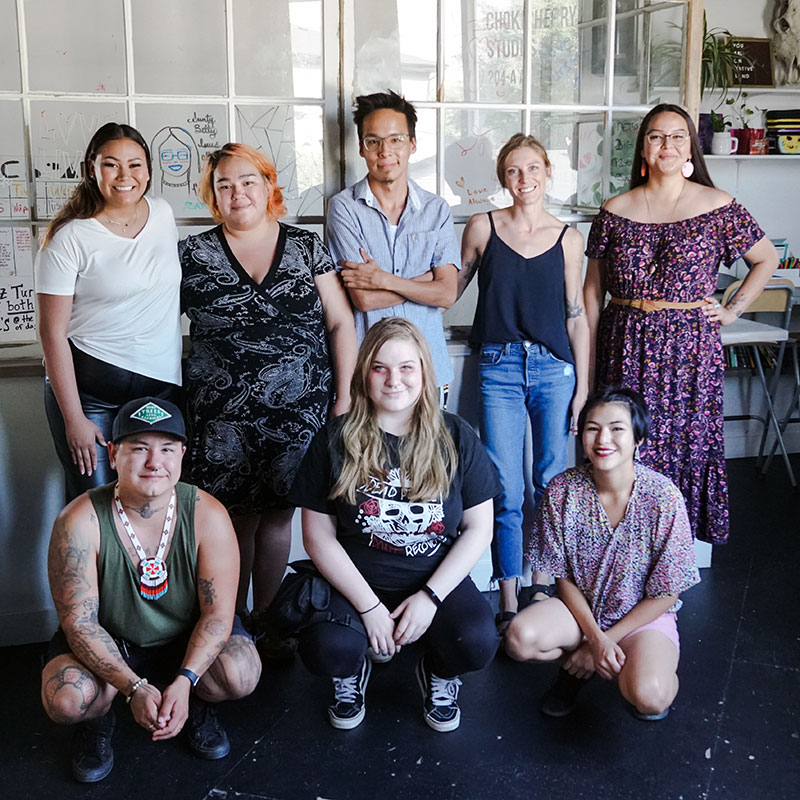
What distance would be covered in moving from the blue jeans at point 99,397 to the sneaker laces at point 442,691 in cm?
107

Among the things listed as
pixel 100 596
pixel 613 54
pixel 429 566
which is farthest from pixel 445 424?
pixel 613 54

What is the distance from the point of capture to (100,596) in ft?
7.70

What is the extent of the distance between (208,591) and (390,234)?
1.21 meters

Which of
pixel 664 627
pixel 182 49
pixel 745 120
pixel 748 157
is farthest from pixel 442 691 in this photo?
pixel 745 120

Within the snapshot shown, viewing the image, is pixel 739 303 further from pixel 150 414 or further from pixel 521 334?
pixel 150 414

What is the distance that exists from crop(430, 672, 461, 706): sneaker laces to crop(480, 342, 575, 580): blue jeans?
58 cm

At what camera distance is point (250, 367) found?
2.67 metres

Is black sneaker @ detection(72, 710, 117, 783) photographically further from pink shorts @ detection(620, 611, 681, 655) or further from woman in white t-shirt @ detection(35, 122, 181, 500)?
pink shorts @ detection(620, 611, 681, 655)

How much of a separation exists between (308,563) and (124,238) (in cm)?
100

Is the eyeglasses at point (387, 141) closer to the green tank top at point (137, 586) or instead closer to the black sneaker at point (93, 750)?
the green tank top at point (137, 586)

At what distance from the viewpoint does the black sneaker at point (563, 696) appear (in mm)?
2662

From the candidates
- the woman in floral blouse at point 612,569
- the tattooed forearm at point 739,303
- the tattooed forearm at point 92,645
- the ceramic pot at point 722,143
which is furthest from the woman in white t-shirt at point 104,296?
the ceramic pot at point 722,143

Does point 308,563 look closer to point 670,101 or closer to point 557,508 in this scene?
point 557,508

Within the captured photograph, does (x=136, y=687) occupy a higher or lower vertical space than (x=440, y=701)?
higher
